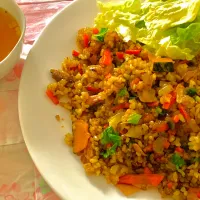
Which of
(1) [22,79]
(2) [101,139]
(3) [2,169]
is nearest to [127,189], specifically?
(2) [101,139]

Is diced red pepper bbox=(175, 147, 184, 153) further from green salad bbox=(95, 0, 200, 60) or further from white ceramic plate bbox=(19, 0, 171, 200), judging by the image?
green salad bbox=(95, 0, 200, 60)

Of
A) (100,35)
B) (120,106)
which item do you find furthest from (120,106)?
(100,35)

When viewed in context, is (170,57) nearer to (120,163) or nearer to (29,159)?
(120,163)

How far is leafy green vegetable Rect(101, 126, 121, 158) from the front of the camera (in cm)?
174

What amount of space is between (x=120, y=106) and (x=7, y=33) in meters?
0.70

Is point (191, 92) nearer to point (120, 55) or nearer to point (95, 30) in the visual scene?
point (120, 55)

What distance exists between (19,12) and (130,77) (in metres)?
0.67

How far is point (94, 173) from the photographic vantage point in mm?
1724

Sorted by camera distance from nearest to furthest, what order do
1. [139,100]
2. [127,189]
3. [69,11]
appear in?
[127,189]
[139,100]
[69,11]

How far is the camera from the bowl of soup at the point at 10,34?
6.26ft

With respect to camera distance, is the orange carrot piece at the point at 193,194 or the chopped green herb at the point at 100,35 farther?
the chopped green herb at the point at 100,35

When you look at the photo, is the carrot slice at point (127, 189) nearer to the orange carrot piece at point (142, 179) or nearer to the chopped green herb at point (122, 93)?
the orange carrot piece at point (142, 179)

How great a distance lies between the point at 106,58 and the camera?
6.48ft

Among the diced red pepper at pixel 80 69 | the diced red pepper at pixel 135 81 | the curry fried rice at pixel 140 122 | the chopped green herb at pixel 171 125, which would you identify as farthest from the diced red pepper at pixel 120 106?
the diced red pepper at pixel 80 69
